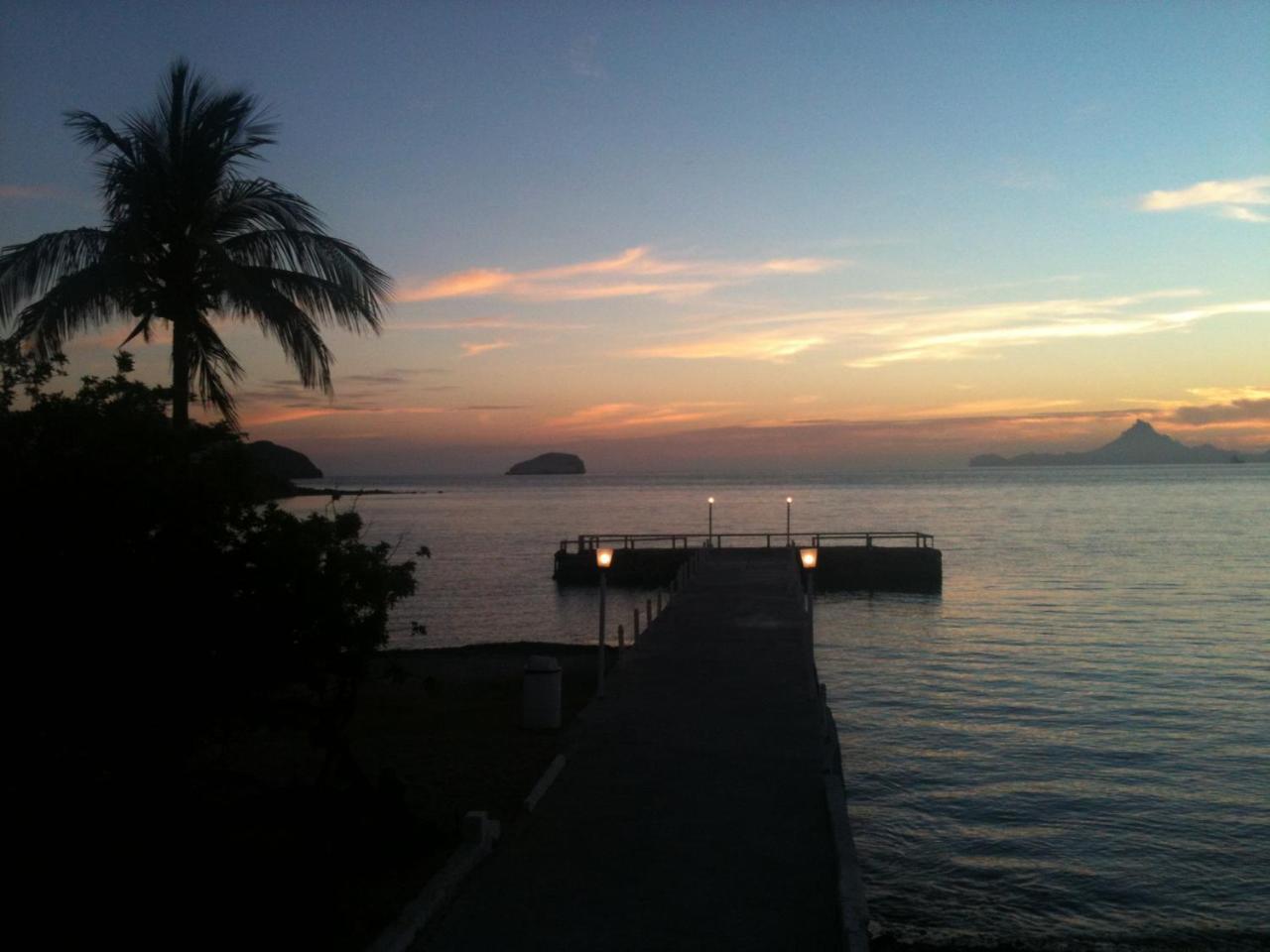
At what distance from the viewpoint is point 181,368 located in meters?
11.0

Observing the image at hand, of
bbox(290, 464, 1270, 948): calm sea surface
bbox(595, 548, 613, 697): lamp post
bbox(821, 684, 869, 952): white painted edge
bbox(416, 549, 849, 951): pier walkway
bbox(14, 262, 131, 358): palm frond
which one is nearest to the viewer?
bbox(821, 684, 869, 952): white painted edge

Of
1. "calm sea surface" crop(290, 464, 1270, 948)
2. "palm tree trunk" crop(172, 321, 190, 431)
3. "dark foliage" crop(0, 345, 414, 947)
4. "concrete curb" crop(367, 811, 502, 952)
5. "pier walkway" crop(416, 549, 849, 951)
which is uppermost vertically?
"palm tree trunk" crop(172, 321, 190, 431)

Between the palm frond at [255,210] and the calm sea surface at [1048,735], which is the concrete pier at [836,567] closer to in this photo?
the calm sea surface at [1048,735]

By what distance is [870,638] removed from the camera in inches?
1558

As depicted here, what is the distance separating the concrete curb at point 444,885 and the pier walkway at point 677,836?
136 millimetres

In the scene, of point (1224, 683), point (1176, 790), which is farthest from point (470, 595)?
point (1176, 790)

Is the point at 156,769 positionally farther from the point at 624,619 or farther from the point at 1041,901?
the point at 624,619

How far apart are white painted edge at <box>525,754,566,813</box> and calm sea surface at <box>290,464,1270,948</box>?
4366mm

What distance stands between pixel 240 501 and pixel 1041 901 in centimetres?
1158

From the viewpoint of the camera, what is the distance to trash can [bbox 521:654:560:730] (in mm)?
16891

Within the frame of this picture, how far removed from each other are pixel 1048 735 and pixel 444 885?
60.4 feet

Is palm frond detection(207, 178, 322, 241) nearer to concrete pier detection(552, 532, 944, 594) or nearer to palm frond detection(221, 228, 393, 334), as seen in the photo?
palm frond detection(221, 228, 393, 334)

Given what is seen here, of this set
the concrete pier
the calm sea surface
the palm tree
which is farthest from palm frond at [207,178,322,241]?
the concrete pier

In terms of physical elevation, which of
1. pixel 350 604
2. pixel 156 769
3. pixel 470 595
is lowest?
pixel 470 595
